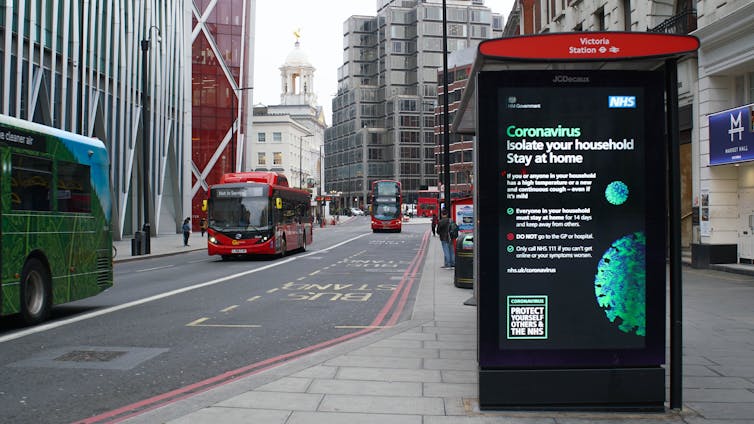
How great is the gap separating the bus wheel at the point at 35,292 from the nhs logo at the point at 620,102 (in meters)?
8.17

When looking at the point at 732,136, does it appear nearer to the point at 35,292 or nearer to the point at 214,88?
the point at 35,292

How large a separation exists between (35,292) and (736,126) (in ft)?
54.0

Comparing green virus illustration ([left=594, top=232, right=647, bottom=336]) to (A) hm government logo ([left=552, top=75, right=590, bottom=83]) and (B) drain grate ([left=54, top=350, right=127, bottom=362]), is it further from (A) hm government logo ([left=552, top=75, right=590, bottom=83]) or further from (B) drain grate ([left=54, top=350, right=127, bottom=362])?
(B) drain grate ([left=54, top=350, right=127, bottom=362])

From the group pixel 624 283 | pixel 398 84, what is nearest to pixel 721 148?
pixel 624 283

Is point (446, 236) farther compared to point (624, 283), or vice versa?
point (446, 236)

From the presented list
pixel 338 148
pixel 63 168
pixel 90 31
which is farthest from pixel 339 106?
pixel 63 168

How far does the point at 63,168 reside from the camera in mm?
11078

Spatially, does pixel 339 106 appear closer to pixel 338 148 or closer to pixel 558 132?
pixel 338 148

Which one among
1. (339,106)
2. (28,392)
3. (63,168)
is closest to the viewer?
(28,392)

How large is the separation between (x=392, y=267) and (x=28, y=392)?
16351 millimetres

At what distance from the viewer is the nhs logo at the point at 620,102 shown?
18.2 ft

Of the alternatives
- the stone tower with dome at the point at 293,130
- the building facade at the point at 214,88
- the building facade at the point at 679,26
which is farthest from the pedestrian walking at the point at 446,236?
the stone tower with dome at the point at 293,130

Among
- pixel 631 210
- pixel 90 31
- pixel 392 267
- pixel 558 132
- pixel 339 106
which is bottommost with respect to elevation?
pixel 392 267

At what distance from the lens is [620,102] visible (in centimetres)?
555
